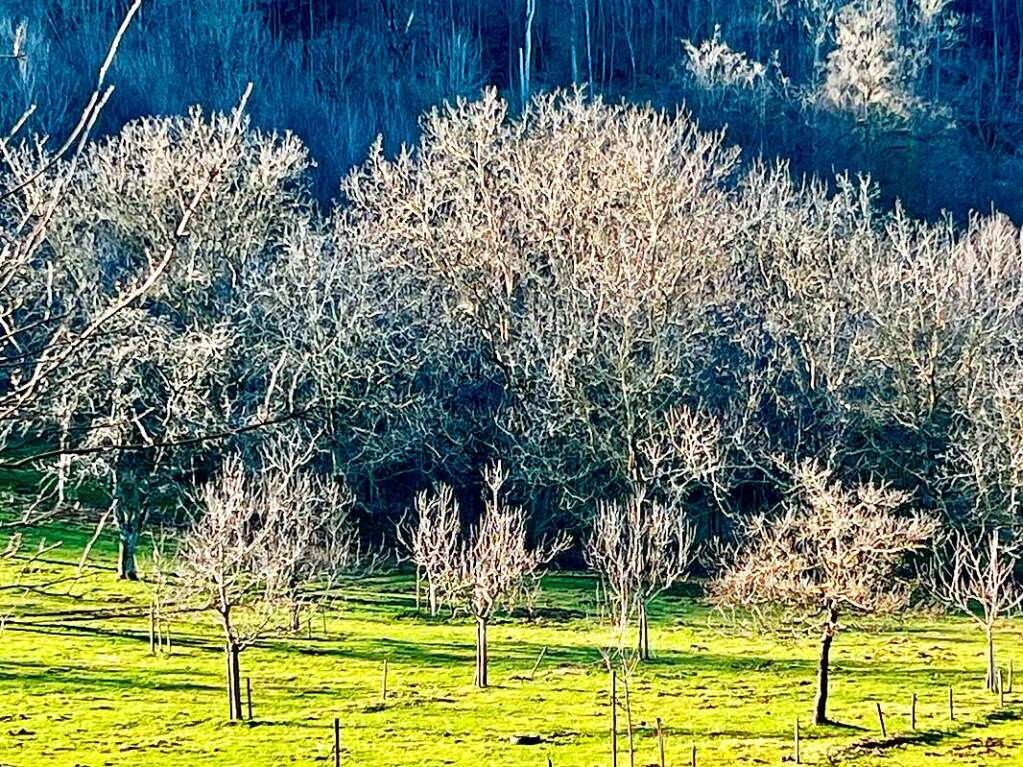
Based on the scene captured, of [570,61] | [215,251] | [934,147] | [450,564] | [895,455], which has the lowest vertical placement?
[450,564]

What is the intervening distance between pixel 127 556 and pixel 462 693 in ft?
58.7

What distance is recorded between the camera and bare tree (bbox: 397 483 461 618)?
41.9 metres

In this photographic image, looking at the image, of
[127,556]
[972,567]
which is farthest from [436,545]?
[972,567]

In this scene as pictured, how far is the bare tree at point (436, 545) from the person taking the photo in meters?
41.9

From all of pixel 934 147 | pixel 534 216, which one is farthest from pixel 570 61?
pixel 534 216

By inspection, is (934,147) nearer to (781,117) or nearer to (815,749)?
(781,117)

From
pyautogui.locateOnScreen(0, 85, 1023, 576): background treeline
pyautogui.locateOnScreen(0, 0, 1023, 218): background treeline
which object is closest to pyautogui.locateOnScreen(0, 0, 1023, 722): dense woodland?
pyautogui.locateOnScreen(0, 85, 1023, 576): background treeline

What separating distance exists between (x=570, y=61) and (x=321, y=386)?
62745 mm

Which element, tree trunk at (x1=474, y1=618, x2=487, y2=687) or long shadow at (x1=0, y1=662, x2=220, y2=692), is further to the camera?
tree trunk at (x1=474, y1=618, x2=487, y2=687)

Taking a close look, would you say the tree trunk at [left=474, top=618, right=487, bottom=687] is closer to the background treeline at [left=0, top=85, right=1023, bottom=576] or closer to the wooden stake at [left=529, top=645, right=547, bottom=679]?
the wooden stake at [left=529, top=645, right=547, bottom=679]

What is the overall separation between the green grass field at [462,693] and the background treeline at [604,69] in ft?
124

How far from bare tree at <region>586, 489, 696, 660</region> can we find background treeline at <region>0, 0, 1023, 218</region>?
3672 centimetres

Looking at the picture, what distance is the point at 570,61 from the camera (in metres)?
107

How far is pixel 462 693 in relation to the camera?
3575cm
